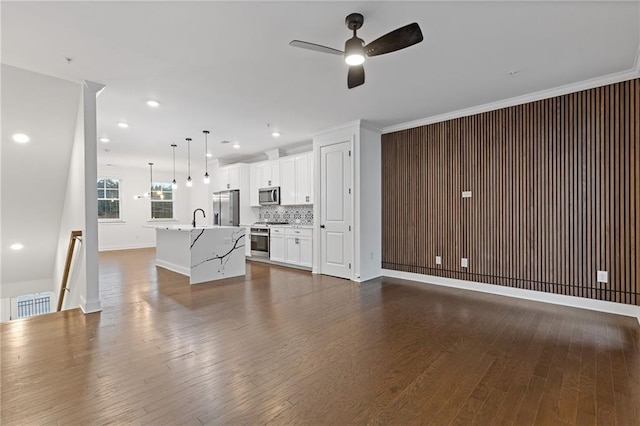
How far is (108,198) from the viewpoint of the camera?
9.76m

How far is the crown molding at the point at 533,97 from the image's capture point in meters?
3.45

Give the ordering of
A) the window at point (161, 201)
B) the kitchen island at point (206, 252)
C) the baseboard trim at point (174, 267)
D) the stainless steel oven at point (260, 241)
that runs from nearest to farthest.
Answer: the kitchen island at point (206, 252) < the baseboard trim at point (174, 267) < the stainless steel oven at point (260, 241) < the window at point (161, 201)

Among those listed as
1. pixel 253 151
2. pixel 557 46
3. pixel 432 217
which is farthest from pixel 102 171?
pixel 557 46

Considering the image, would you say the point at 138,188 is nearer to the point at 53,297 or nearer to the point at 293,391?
the point at 53,297

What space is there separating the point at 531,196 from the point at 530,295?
1.36 m

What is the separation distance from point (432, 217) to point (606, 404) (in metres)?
3.42

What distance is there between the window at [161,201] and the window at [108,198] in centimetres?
106

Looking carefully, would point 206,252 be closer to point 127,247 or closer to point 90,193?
point 90,193

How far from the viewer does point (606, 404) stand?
1931mm

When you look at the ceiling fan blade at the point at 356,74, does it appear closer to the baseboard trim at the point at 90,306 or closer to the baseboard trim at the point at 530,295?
the baseboard trim at the point at 530,295

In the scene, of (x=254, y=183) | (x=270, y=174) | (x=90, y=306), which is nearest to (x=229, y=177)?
(x=254, y=183)

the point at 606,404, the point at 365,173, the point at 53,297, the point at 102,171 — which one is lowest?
the point at 53,297

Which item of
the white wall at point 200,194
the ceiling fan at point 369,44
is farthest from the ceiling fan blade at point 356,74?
the white wall at point 200,194

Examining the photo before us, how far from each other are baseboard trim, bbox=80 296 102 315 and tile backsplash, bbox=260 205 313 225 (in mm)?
4261
